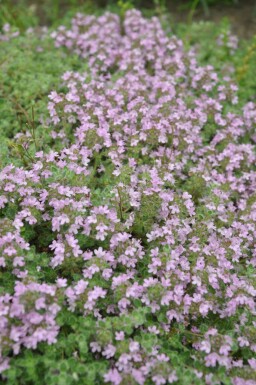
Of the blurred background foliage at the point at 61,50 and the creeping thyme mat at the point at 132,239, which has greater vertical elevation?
the blurred background foliage at the point at 61,50

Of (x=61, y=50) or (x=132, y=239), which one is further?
(x=61, y=50)

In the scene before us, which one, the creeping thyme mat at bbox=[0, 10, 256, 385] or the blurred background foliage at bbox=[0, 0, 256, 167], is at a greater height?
the blurred background foliage at bbox=[0, 0, 256, 167]

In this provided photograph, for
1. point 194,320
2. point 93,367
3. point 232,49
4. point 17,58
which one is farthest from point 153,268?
point 232,49

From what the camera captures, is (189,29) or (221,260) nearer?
(221,260)

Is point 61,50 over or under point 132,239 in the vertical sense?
over

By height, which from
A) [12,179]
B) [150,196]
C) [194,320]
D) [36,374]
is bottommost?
[194,320]

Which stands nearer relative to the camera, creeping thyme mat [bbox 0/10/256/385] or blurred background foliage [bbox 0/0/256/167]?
creeping thyme mat [bbox 0/10/256/385]

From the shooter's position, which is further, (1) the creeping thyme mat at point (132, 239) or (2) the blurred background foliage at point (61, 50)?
(2) the blurred background foliage at point (61, 50)

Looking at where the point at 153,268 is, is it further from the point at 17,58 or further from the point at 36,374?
the point at 17,58
